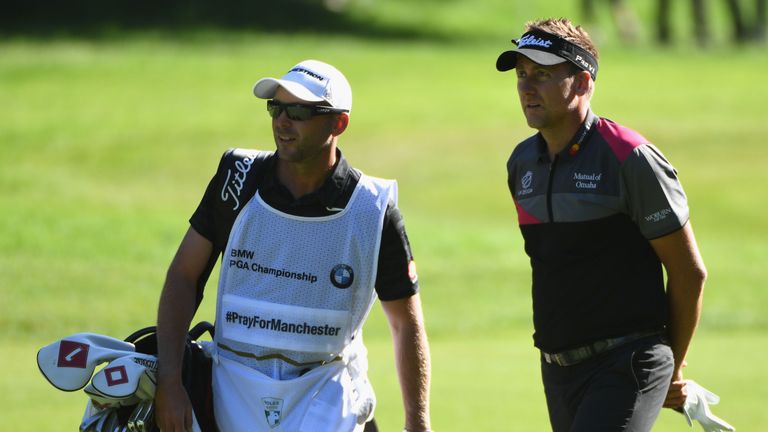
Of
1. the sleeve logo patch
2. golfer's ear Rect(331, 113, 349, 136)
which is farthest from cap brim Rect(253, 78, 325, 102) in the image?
the sleeve logo patch

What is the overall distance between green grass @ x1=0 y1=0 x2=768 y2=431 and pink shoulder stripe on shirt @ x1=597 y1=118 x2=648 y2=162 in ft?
11.0

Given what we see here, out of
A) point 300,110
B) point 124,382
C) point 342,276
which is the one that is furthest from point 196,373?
point 300,110

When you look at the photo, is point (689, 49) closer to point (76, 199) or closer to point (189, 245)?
point (76, 199)

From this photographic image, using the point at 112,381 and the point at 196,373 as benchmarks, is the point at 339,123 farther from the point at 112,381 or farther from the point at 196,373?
the point at 112,381

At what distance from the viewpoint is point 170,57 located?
112 feet

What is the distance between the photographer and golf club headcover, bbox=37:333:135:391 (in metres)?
4.56

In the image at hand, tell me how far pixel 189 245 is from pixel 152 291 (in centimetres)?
1029

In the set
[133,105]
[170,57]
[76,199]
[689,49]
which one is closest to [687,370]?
[76,199]

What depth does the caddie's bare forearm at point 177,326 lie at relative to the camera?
4512mm

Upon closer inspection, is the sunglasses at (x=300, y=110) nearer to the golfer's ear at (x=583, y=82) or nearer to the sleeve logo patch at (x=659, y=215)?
the golfer's ear at (x=583, y=82)

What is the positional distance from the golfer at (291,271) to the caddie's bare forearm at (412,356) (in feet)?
0.21

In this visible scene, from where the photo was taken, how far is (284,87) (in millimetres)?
4652

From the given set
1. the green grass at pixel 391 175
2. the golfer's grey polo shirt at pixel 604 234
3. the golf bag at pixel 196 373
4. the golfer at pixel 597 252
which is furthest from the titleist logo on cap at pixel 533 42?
the green grass at pixel 391 175

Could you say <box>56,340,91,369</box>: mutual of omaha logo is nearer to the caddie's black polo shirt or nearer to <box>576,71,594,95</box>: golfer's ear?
the caddie's black polo shirt
